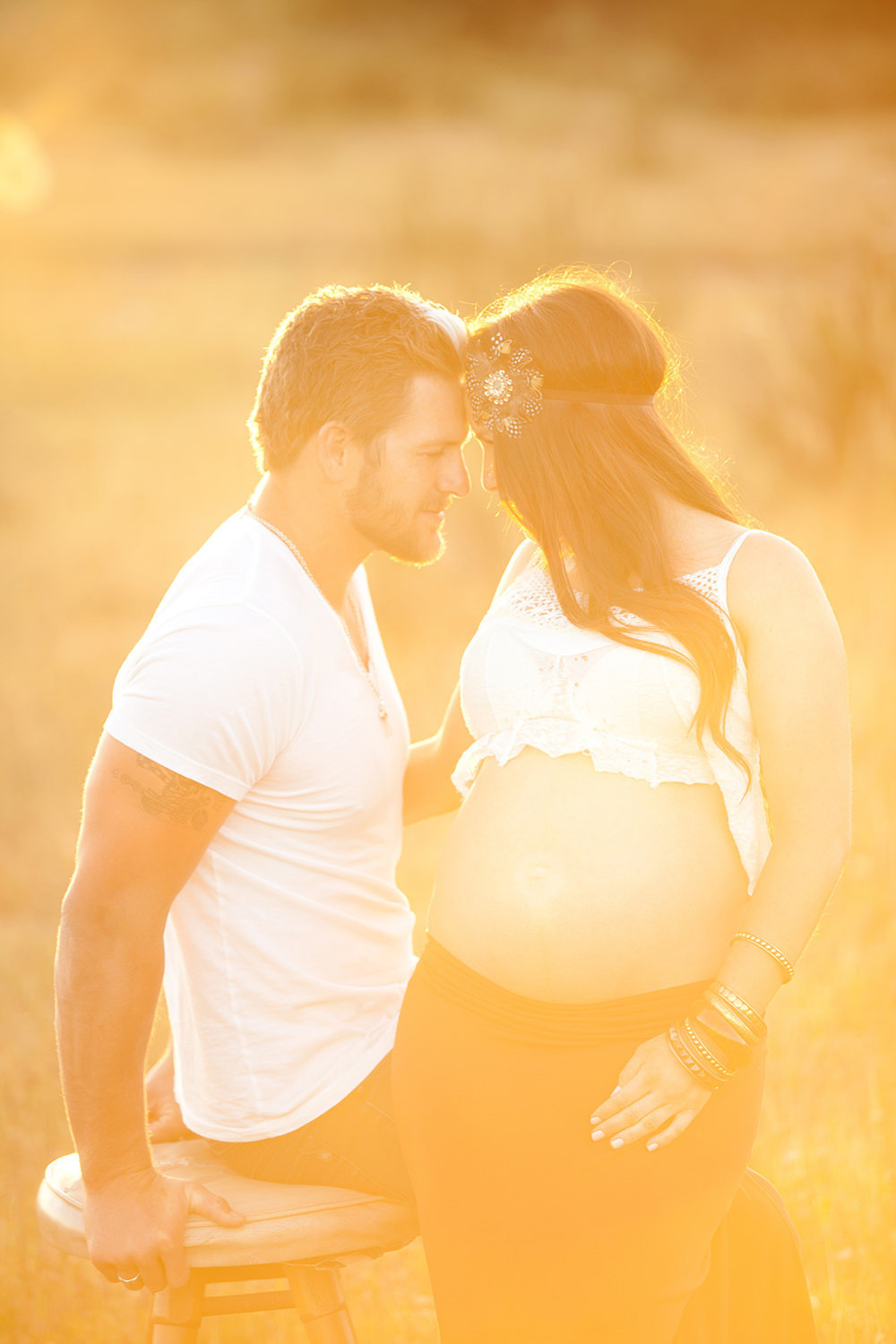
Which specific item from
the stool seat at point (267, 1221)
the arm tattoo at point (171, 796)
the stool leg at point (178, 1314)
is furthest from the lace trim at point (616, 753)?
the stool leg at point (178, 1314)

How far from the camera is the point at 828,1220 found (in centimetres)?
348

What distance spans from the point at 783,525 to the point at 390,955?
904 cm

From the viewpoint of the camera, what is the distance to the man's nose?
2.71 metres

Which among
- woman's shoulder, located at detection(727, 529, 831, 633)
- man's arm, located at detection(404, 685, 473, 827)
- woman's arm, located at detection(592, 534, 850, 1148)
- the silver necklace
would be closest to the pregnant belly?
woman's arm, located at detection(592, 534, 850, 1148)

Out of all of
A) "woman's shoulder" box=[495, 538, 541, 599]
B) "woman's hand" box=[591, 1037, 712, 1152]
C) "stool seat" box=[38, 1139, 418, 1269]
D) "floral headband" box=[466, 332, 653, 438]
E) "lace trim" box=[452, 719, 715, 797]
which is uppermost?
"floral headband" box=[466, 332, 653, 438]

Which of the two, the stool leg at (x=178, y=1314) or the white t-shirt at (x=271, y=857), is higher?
the white t-shirt at (x=271, y=857)

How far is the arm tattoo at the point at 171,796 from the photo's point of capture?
2115mm

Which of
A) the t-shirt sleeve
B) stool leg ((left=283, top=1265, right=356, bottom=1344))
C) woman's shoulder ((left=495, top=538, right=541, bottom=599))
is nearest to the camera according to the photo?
the t-shirt sleeve

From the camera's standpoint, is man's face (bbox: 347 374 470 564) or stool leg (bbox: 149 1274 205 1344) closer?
stool leg (bbox: 149 1274 205 1344)

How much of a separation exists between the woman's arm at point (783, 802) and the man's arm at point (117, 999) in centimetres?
78

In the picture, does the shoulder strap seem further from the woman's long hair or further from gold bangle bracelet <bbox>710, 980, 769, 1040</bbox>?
gold bangle bracelet <bbox>710, 980, 769, 1040</bbox>

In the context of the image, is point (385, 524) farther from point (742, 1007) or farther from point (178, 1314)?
point (178, 1314)

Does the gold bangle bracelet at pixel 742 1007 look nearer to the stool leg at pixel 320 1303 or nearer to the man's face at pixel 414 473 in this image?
the stool leg at pixel 320 1303

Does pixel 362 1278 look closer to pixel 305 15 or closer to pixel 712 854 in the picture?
pixel 712 854
